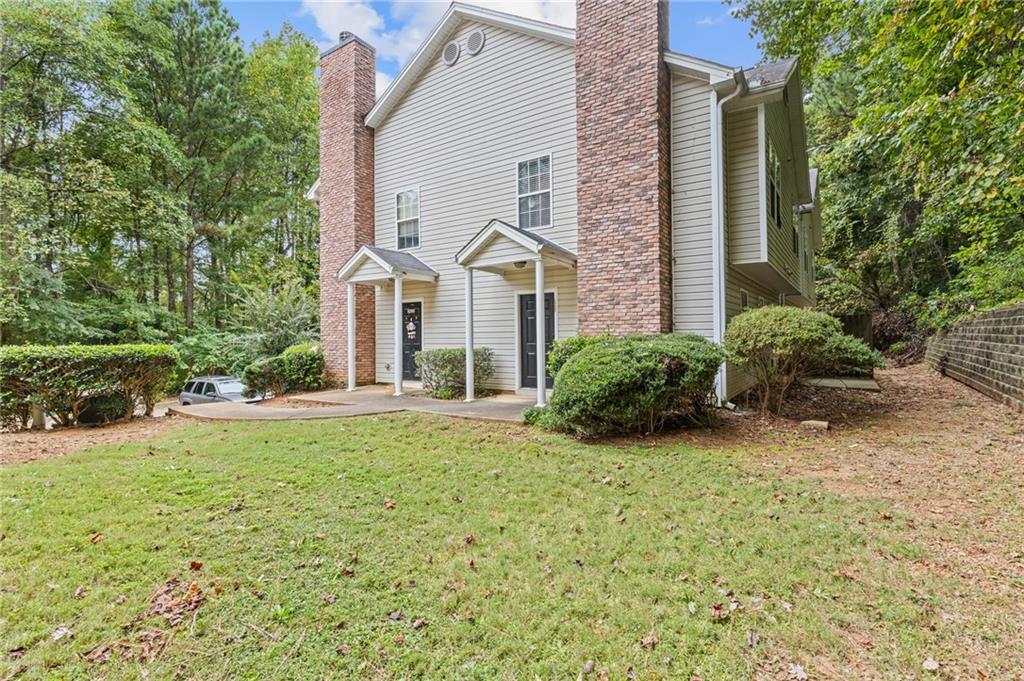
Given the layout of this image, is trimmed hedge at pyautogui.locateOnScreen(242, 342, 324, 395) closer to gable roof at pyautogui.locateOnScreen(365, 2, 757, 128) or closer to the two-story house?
the two-story house

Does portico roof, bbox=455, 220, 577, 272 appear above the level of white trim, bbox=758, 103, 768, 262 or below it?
below

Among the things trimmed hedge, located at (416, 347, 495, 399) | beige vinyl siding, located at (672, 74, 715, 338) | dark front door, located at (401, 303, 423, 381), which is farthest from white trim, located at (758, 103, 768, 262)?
dark front door, located at (401, 303, 423, 381)

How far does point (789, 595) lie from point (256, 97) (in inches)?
1087

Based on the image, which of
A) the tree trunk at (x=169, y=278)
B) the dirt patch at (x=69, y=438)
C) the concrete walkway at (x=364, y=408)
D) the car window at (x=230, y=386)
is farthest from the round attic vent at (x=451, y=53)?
the tree trunk at (x=169, y=278)

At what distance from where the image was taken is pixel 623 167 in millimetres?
8961

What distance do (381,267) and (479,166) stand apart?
3314mm

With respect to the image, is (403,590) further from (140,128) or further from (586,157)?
(140,128)

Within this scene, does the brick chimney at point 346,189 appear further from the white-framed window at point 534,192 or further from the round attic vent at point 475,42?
the white-framed window at point 534,192

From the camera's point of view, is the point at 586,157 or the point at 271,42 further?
the point at 271,42

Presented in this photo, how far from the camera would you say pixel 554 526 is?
3898 mm

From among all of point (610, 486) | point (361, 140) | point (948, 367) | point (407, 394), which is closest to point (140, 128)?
point (361, 140)

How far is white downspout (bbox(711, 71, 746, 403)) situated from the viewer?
855 cm

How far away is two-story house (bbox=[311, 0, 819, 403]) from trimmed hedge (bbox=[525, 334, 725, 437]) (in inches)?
86.1

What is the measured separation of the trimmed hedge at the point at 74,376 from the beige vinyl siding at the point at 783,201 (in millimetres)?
11666
